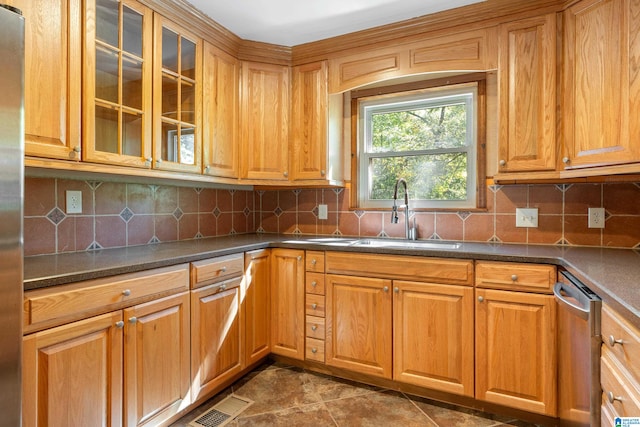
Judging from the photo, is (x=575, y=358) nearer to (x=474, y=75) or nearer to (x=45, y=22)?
(x=474, y=75)

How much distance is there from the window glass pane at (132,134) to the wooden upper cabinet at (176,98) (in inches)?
3.4

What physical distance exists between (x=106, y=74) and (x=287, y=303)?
5.49 ft

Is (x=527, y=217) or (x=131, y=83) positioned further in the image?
(x=527, y=217)

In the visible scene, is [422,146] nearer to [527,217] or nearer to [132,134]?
[527,217]

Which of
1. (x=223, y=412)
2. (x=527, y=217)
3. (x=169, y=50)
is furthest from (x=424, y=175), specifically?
(x=223, y=412)

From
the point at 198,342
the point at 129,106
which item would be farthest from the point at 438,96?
the point at 198,342

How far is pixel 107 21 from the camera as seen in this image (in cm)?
170

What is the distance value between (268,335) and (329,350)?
45 cm

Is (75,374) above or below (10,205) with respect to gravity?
below

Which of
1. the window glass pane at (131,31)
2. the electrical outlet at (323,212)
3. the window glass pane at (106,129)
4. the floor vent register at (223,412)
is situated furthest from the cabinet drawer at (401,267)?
the window glass pane at (131,31)

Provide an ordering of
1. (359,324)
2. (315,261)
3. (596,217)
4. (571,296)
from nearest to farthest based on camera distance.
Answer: (571,296), (596,217), (359,324), (315,261)

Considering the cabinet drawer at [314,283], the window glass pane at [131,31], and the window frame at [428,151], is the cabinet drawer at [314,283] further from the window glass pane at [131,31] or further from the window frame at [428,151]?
the window glass pane at [131,31]

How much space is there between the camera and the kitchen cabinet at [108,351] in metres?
1.23

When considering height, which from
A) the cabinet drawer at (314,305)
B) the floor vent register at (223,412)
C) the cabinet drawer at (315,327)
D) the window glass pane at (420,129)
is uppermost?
the window glass pane at (420,129)
